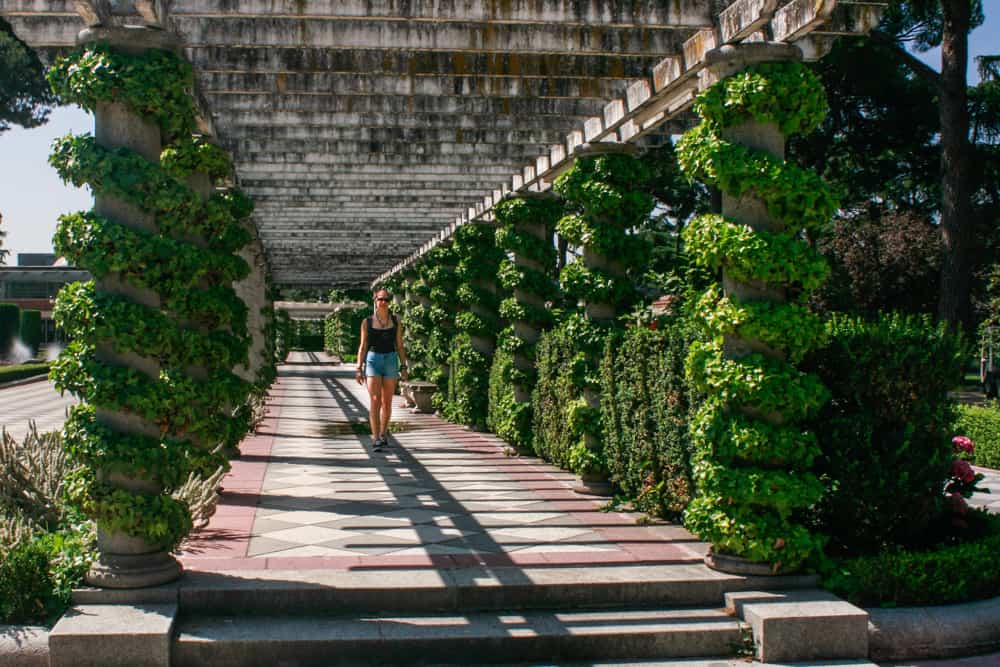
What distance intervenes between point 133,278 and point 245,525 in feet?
7.88

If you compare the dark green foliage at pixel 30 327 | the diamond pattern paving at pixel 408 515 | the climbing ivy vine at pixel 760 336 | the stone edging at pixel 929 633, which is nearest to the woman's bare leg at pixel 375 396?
the diamond pattern paving at pixel 408 515

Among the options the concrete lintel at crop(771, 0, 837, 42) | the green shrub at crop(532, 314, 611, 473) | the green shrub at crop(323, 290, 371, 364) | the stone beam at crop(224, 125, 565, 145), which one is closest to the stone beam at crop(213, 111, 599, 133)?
the stone beam at crop(224, 125, 565, 145)

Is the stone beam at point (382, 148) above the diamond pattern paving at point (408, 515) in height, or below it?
above

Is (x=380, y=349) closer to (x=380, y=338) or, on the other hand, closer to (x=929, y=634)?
(x=380, y=338)

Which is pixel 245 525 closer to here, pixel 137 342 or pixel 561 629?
pixel 137 342

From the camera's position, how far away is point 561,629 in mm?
4730

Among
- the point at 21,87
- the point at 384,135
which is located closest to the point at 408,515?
the point at 384,135

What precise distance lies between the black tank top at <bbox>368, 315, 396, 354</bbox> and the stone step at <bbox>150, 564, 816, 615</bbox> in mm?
5250

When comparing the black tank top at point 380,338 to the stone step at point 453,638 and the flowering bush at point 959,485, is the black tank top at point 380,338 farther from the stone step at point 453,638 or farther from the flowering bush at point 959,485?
the flowering bush at point 959,485

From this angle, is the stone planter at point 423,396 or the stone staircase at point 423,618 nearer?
the stone staircase at point 423,618

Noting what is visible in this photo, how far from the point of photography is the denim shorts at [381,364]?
10398 mm

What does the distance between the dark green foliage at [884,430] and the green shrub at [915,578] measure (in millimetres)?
286

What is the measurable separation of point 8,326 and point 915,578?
4517 cm

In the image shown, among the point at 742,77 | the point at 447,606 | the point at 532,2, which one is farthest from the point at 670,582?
the point at 532,2
